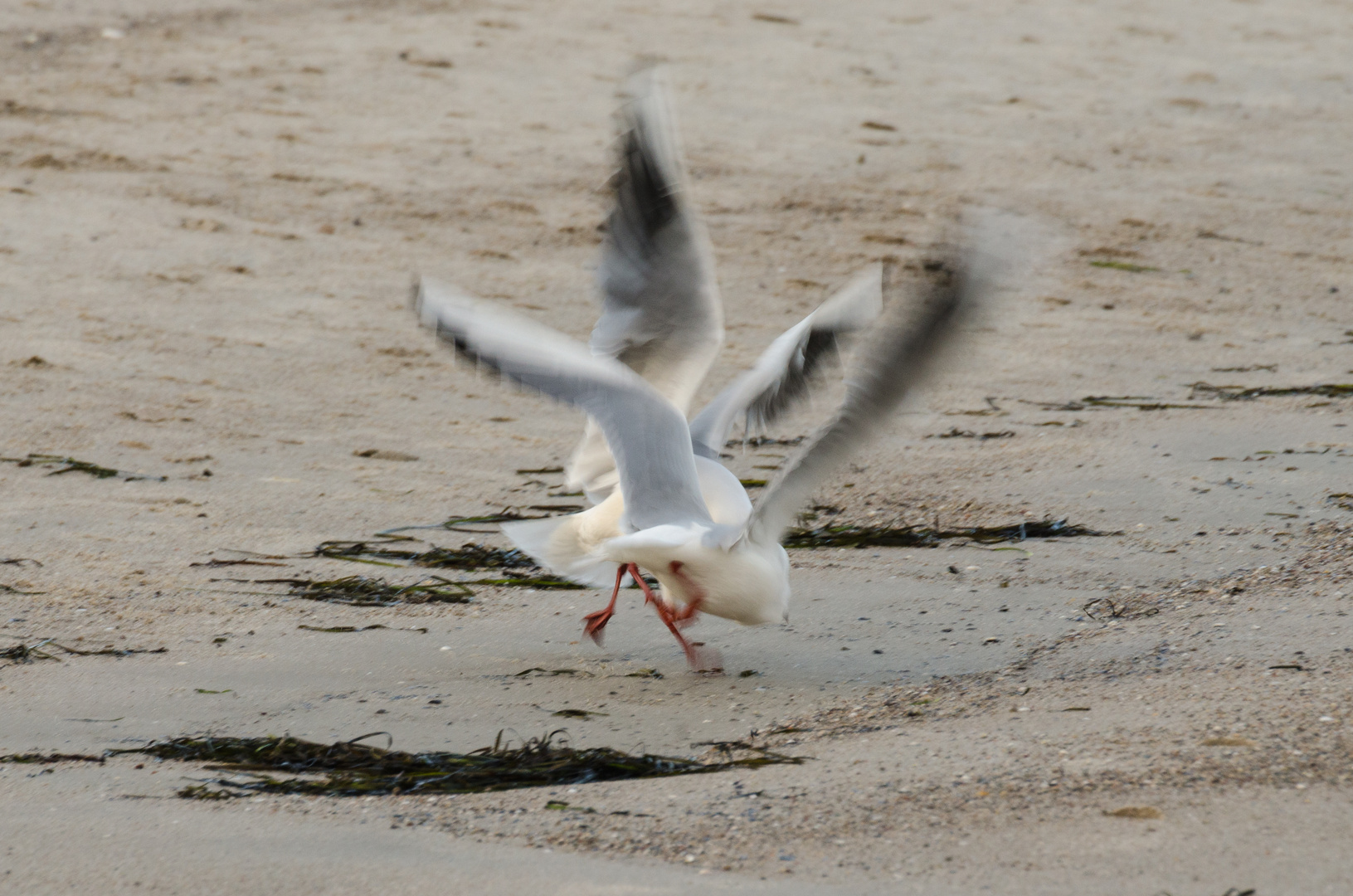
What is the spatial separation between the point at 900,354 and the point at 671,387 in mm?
1396

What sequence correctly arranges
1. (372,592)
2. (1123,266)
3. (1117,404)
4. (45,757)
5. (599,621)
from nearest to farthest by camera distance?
(45,757) → (599,621) → (372,592) → (1117,404) → (1123,266)

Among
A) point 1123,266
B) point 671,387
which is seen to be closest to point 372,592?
point 671,387

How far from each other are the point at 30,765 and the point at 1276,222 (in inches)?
262

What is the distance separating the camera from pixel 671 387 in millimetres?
4535

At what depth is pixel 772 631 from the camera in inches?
163

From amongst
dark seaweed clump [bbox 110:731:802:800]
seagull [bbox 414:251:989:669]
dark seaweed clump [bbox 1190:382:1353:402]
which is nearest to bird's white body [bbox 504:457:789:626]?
seagull [bbox 414:251:989:669]

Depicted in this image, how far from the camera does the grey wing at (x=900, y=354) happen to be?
3188 millimetres

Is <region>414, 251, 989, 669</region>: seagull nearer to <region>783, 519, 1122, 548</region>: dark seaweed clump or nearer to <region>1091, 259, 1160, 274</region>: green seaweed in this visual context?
<region>783, 519, 1122, 548</region>: dark seaweed clump

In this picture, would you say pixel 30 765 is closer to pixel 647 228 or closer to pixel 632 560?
pixel 632 560

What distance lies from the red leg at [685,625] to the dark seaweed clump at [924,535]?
0.77 m

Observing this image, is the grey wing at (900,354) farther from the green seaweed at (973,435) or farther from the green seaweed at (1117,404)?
the green seaweed at (1117,404)

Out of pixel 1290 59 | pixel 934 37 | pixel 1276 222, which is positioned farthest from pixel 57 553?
pixel 1290 59

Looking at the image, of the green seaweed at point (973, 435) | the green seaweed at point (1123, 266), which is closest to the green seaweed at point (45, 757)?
the green seaweed at point (973, 435)

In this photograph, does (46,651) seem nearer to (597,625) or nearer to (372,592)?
(372,592)
